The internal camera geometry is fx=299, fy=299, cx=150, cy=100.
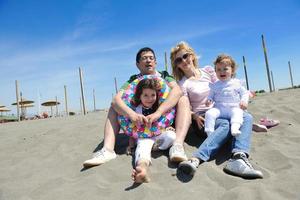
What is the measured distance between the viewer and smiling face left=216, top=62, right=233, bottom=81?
3683 mm

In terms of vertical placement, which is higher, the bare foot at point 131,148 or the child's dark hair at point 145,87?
the child's dark hair at point 145,87

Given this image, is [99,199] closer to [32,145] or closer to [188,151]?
[188,151]

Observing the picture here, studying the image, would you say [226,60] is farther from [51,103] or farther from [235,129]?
[51,103]

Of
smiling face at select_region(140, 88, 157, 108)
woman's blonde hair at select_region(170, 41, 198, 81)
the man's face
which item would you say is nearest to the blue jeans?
smiling face at select_region(140, 88, 157, 108)

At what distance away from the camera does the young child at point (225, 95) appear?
134 inches

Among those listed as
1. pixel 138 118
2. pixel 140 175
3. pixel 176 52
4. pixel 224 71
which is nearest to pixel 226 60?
pixel 224 71

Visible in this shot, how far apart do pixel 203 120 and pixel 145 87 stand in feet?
2.66

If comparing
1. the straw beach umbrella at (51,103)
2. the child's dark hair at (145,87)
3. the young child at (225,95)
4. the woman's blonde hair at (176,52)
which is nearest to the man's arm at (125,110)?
the child's dark hair at (145,87)

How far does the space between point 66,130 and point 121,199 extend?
332 centimetres

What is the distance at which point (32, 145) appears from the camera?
479 cm

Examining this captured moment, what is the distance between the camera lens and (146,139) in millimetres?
3350

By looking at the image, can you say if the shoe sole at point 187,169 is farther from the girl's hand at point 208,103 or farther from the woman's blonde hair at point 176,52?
the woman's blonde hair at point 176,52

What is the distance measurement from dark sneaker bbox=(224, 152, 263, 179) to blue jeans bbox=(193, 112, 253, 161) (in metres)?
0.09

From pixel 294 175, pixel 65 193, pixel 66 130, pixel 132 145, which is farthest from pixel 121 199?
pixel 66 130
